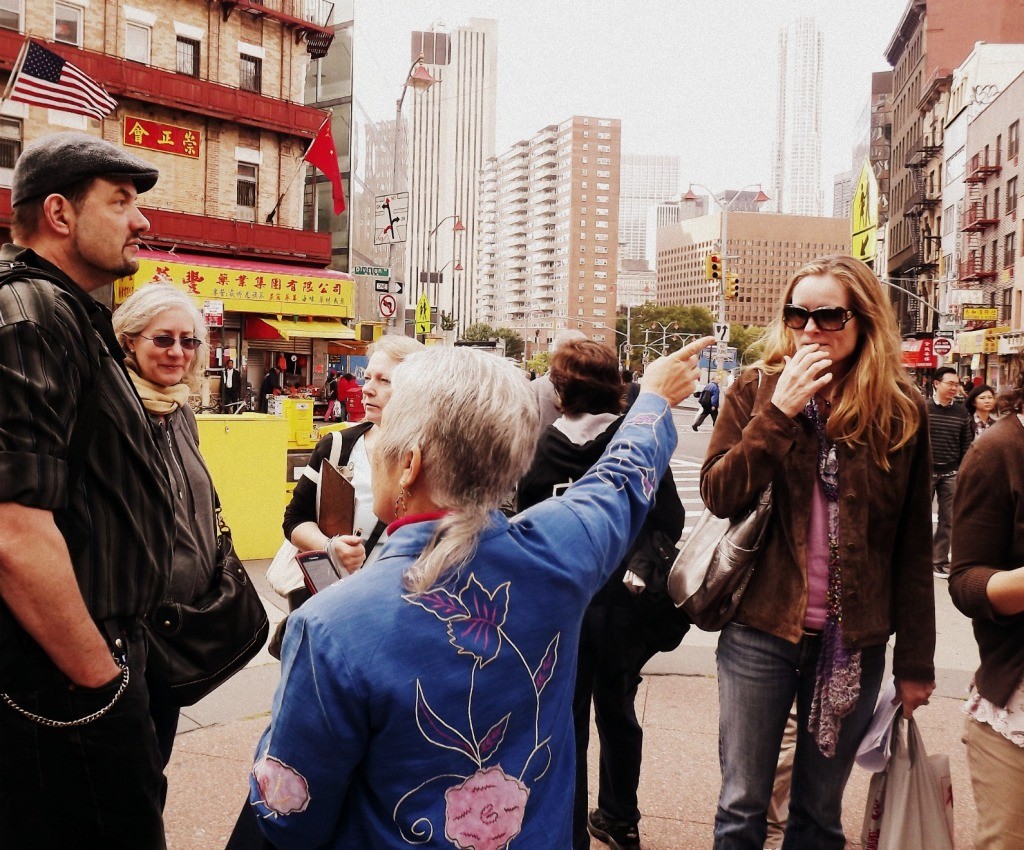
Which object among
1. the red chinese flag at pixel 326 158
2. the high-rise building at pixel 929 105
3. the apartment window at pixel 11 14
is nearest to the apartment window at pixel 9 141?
the apartment window at pixel 11 14

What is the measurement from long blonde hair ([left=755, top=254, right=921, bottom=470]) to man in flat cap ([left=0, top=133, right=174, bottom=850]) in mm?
1885

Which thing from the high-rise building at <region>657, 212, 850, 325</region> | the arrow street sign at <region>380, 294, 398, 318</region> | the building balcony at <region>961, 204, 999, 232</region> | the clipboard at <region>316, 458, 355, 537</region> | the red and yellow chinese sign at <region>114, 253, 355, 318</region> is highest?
the high-rise building at <region>657, 212, 850, 325</region>

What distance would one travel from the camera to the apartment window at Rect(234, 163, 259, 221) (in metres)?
29.8

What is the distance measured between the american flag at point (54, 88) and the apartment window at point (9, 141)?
897cm

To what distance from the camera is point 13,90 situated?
624 inches

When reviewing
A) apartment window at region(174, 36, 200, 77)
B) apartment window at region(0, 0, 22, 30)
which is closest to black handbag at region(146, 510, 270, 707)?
apartment window at region(0, 0, 22, 30)

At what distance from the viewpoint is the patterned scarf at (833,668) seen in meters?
2.71

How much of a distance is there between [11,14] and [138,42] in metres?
3.47

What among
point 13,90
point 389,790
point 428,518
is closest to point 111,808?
point 389,790

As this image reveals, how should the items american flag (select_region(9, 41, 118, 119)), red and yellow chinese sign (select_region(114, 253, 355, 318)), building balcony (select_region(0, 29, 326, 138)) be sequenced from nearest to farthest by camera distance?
american flag (select_region(9, 41, 118, 119)) < building balcony (select_region(0, 29, 326, 138)) < red and yellow chinese sign (select_region(114, 253, 355, 318))

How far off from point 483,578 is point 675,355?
82cm

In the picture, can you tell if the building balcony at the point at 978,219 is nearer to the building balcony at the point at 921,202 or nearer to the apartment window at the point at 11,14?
the building balcony at the point at 921,202

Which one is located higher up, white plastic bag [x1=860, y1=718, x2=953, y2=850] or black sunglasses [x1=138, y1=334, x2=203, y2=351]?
black sunglasses [x1=138, y1=334, x2=203, y2=351]

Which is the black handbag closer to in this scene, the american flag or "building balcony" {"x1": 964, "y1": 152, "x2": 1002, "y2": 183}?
the american flag
